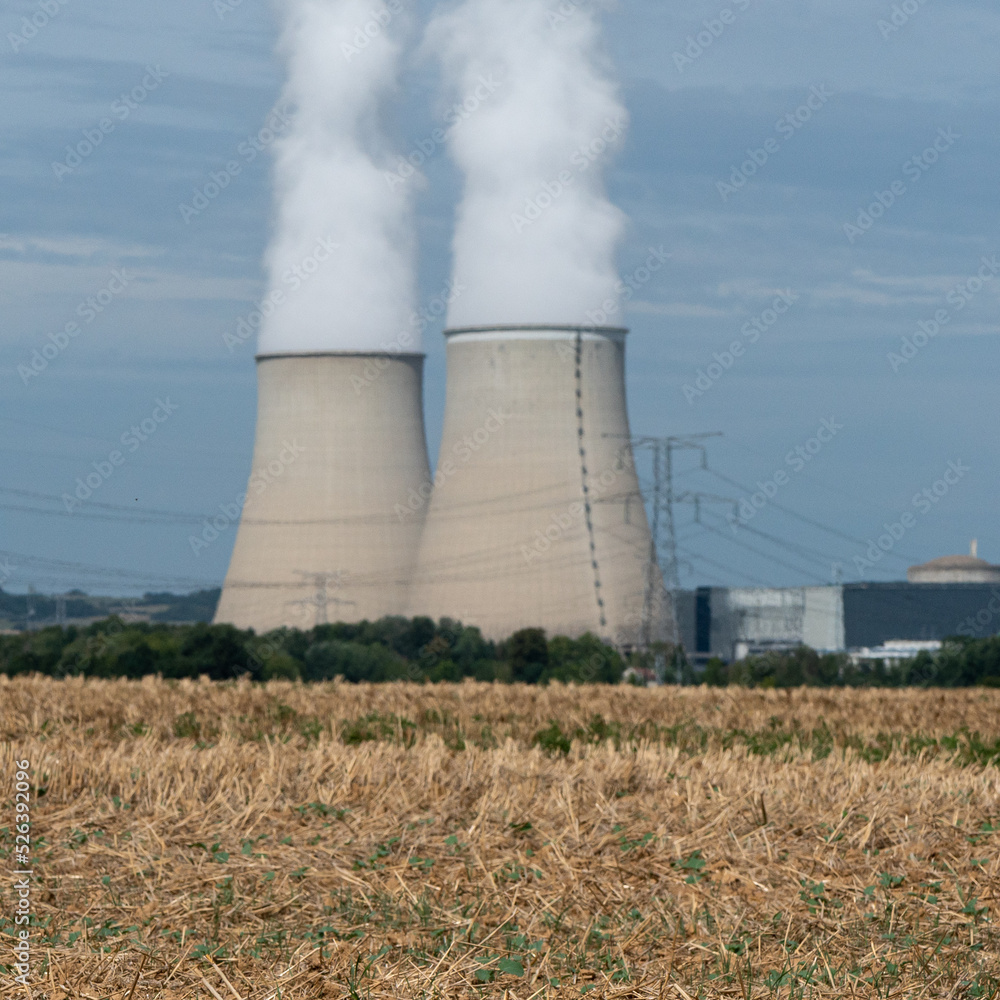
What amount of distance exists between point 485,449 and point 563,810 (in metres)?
25.6

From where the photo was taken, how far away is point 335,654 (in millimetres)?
36500

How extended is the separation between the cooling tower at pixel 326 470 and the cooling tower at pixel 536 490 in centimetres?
121

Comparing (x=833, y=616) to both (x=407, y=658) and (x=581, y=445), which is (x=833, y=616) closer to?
(x=407, y=658)

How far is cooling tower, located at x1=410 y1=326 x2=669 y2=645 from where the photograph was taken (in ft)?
105

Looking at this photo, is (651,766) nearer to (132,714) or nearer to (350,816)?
(350,816)

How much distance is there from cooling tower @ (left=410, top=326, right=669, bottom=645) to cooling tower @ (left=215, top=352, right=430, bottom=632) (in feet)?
3.98

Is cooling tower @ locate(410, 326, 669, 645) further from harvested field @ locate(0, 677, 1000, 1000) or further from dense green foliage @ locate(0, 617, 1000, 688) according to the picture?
harvested field @ locate(0, 677, 1000, 1000)

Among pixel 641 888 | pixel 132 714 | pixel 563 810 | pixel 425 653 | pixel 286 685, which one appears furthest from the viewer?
pixel 425 653

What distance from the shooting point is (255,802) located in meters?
6.77

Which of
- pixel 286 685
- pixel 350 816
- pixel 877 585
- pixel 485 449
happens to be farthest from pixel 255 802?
pixel 877 585

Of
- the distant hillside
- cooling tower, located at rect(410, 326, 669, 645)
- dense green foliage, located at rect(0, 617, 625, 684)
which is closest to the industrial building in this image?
dense green foliage, located at rect(0, 617, 625, 684)

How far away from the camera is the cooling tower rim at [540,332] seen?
1304 inches

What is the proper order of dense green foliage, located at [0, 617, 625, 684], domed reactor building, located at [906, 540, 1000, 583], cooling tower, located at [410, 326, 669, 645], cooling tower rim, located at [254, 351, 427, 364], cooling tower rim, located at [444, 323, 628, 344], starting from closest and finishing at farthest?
1. dense green foliage, located at [0, 617, 625, 684]
2. cooling tower, located at [410, 326, 669, 645]
3. cooling tower rim, located at [444, 323, 628, 344]
4. cooling tower rim, located at [254, 351, 427, 364]
5. domed reactor building, located at [906, 540, 1000, 583]

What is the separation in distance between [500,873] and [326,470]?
27.8 metres
